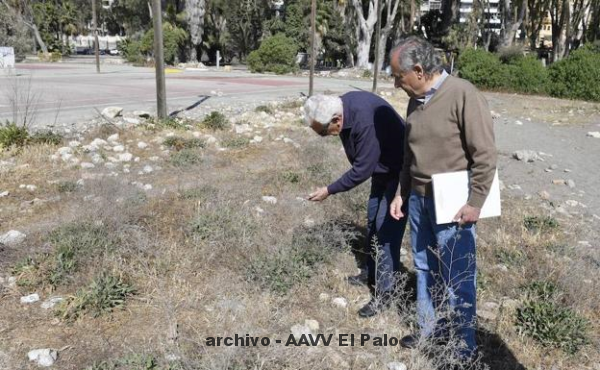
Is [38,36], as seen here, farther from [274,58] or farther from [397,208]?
[397,208]

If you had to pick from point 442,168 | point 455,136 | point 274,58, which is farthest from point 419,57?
point 274,58

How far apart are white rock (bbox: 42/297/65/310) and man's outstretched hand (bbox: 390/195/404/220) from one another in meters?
2.10

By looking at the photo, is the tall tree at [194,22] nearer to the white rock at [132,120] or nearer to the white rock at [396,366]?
the white rock at [132,120]

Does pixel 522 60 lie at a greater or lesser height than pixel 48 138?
greater

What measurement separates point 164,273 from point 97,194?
1.76 meters

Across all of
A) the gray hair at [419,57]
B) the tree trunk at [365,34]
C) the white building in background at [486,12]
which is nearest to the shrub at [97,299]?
the gray hair at [419,57]

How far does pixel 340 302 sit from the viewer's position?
3.25 m

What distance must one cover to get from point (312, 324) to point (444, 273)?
86 centimetres

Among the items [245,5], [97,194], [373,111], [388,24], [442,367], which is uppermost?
[245,5]

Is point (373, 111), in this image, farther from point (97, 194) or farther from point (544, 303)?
point (97, 194)

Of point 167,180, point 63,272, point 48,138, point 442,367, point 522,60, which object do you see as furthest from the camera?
point 522,60

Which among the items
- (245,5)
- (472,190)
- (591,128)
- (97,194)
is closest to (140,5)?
(245,5)

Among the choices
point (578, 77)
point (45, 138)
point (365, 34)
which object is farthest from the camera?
point (365, 34)

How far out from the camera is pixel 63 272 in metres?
3.28
